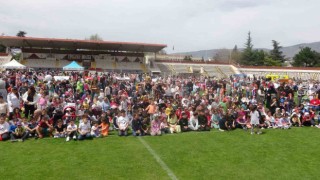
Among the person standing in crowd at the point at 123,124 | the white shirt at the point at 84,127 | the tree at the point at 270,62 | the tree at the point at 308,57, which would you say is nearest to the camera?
the white shirt at the point at 84,127

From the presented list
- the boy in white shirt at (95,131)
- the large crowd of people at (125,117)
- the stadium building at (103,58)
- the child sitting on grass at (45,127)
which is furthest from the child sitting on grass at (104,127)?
the stadium building at (103,58)

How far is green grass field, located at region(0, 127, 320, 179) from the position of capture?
759 centimetres

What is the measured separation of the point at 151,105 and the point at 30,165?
22.2 feet

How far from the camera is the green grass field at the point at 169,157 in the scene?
7590 mm

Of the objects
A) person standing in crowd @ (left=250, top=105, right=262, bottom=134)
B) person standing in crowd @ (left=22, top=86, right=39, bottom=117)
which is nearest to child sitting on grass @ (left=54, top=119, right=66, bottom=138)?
person standing in crowd @ (left=22, top=86, right=39, bottom=117)

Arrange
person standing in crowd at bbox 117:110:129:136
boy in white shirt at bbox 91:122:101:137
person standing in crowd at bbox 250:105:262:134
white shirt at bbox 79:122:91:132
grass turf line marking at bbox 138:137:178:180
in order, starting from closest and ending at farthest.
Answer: grass turf line marking at bbox 138:137:178:180 → white shirt at bbox 79:122:91:132 → boy in white shirt at bbox 91:122:101:137 → person standing in crowd at bbox 117:110:129:136 → person standing in crowd at bbox 250:105:262:134

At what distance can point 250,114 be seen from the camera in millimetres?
13281

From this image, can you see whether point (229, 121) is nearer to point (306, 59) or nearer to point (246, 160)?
point (246, 160)

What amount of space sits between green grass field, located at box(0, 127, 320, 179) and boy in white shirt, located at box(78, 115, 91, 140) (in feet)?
1.28

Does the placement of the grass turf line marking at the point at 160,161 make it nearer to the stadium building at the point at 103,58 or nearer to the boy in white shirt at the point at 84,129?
the boy in white shirt at the point at 84,129

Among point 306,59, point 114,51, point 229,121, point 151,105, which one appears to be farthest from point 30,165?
point 306,59

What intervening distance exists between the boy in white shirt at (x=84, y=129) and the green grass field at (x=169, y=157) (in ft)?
1.28

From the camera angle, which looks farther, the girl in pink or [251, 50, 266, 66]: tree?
[251, 50, 266, 66]: tree

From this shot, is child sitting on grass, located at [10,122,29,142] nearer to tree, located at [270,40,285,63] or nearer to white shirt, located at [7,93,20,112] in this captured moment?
white shirt, located at [7,93,20,112]
